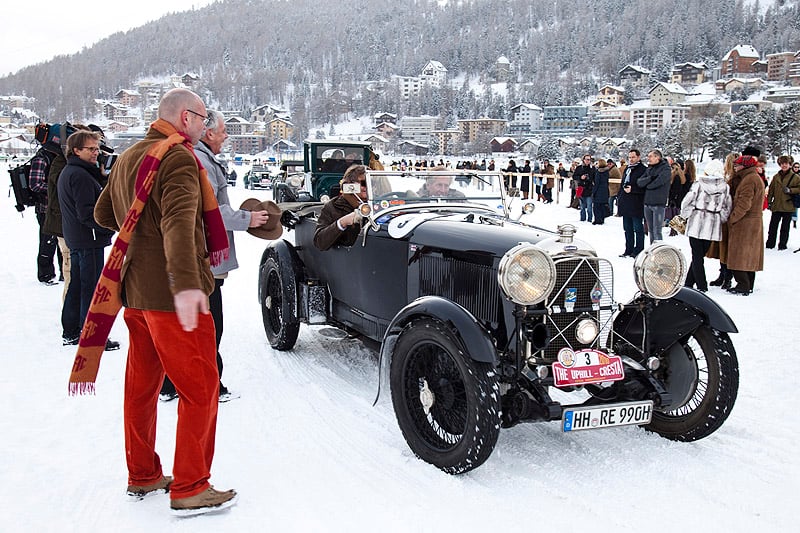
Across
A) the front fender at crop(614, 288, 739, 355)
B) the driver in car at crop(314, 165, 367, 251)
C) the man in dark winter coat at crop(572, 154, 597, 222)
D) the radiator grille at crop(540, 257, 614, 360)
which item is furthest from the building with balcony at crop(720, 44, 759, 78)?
the radiator grille at crop(540, 257, 614, 360)

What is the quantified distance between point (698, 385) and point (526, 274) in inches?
56.3

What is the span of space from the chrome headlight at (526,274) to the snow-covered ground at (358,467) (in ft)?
3.29

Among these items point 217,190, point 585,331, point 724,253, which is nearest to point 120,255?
point 217,190

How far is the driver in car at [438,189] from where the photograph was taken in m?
5.13

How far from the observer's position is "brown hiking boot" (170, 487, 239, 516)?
3016mm

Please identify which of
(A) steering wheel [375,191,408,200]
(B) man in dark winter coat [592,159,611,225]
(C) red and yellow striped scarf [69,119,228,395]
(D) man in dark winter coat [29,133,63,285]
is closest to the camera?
(C) red and yellow striped scarf [69,119,228,395]

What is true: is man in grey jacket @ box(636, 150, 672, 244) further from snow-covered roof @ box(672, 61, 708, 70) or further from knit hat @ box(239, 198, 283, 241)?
snow-covered roof @ box(672, 61, 708, 70)

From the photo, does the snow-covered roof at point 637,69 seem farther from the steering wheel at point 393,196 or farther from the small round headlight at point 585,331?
the small round headlight at point 585,331

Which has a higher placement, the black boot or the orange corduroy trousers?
the orange corduroy trousers

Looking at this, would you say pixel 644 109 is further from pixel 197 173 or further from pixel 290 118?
pixel 197 173

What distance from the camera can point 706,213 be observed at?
27.1ft

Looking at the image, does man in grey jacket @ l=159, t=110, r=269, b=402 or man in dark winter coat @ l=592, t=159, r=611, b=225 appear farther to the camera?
man in dark winter coat @ l=592, t=159, r=611, b=225

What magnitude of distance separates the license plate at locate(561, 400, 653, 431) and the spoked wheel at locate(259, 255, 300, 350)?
9.65 feet

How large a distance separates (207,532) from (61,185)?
12.8ft
